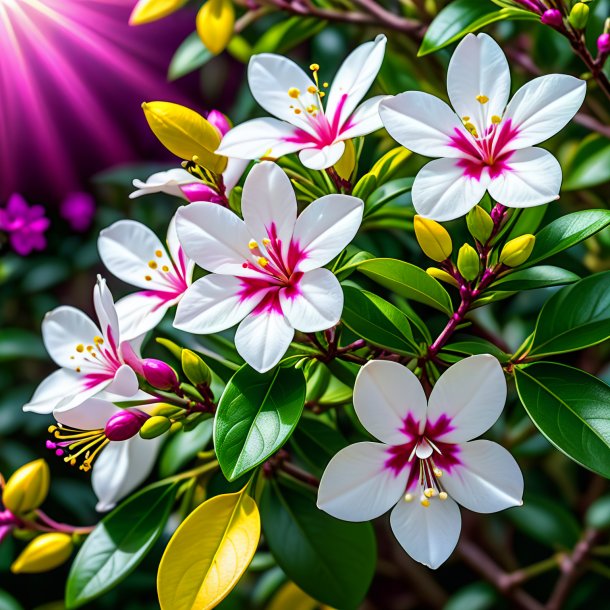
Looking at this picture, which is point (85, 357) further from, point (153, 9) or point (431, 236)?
point (153, 9)

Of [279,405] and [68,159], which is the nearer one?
[279,405]

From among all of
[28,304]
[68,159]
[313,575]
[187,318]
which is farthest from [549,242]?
[68,159]

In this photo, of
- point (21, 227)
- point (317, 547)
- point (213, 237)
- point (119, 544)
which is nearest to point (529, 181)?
point (213, 237)

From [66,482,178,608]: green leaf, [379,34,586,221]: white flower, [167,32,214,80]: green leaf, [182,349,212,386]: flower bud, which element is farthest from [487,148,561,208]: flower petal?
[167,32,214,80]: green leaf

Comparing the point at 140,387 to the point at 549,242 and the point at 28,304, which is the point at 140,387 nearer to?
the point at 549,242

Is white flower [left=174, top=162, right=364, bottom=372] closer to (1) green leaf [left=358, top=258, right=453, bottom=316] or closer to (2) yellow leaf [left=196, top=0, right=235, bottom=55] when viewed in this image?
(1) green leaf [left=358, top=258, right=453, bottom=316]

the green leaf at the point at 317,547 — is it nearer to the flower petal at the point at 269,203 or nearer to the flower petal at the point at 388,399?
the flower petal at the point at 388,399

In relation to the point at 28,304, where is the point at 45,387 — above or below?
above
